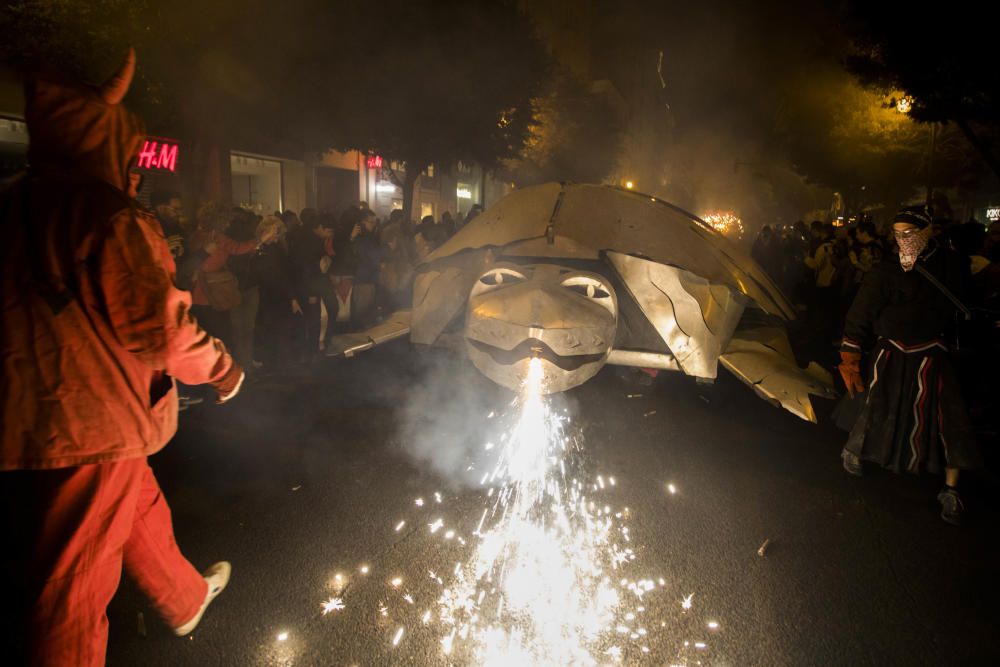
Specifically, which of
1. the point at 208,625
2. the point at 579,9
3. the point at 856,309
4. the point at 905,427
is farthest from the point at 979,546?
the point at 579,9

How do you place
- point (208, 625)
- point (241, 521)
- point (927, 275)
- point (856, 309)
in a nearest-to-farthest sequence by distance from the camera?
point (208, 625)
point (241, 521)
point (927, 275)
point (856, 309)

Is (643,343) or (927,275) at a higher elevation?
(927,275)

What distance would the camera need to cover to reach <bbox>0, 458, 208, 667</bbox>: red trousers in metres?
1.74

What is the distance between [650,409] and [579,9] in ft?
125

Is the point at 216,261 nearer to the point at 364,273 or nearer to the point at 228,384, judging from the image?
→ the point at 364,273

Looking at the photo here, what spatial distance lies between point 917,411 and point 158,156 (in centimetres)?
1525

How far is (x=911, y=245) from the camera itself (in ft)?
11.4

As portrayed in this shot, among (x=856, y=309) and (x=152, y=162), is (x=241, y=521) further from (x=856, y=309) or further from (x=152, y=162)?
(x=152, y=162)

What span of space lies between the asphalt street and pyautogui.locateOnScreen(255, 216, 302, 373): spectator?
969 mm

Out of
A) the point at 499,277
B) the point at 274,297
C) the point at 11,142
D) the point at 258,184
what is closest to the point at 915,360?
the point at 499,277

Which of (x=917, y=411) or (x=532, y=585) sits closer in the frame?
(x=532, y=585)

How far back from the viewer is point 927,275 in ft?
11.4

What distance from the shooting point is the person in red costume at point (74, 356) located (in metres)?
1.72

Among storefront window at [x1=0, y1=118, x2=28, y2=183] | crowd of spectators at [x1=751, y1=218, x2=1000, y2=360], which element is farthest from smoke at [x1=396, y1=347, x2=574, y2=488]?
storefront window at [x1=0, y1=118, x2=28, y2=183]
